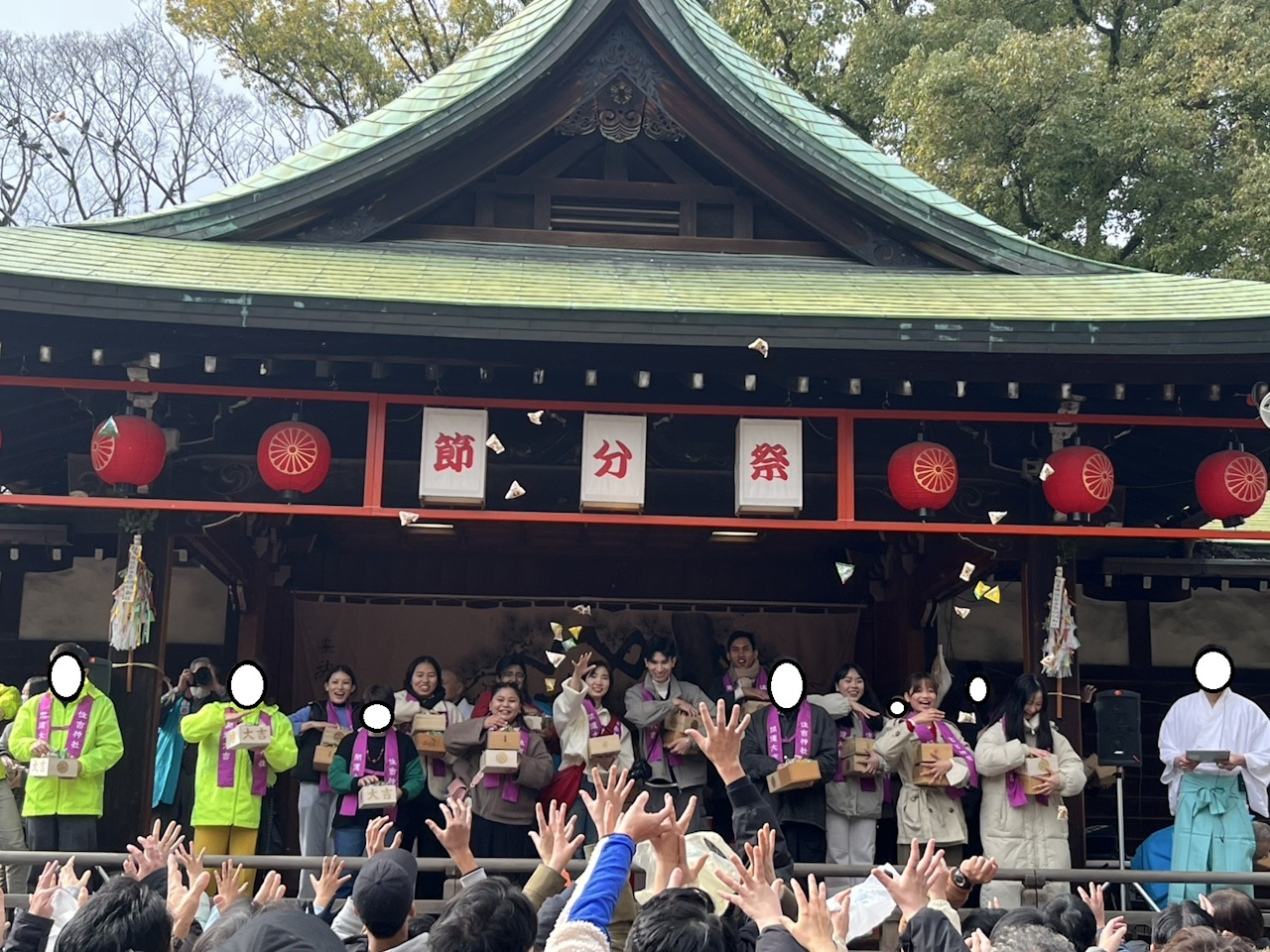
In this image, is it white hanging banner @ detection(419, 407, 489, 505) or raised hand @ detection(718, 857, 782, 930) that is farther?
white hanging banner @ detection(419, 407, 489, 505)

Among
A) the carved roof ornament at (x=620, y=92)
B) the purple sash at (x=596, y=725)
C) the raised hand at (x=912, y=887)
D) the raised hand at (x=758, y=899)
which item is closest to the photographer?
the raised hand at (x=758, y=899)

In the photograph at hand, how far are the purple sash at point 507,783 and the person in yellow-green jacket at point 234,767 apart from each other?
1.14 meters

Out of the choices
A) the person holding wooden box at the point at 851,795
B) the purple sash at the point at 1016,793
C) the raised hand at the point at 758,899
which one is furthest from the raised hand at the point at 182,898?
the purple sash at the point at 1016,793

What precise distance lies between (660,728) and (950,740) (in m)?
1.76

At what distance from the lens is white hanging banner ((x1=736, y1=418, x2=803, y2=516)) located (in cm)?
821

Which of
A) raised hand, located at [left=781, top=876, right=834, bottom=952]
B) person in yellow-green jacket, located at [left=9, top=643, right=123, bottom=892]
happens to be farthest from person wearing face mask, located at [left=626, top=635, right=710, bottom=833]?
raised hand, located at [left=781, top=876, right=834, bottom=952]

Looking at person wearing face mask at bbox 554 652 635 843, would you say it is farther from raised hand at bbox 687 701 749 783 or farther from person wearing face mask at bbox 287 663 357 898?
raised hand at bbox 687 701 749 783

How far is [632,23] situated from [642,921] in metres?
7.76

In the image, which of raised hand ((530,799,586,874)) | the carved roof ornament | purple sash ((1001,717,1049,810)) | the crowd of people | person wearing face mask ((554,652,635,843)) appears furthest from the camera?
the carved roof ornament

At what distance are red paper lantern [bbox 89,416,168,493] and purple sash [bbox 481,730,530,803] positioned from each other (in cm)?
271

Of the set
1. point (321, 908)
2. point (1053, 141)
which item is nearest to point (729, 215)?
point (321, 908)

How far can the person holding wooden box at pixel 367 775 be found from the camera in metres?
8.01

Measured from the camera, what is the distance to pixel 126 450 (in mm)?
8023

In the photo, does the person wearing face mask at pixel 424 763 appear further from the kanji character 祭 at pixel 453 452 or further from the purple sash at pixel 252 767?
the kanji character 祭 at pixel 453 452
